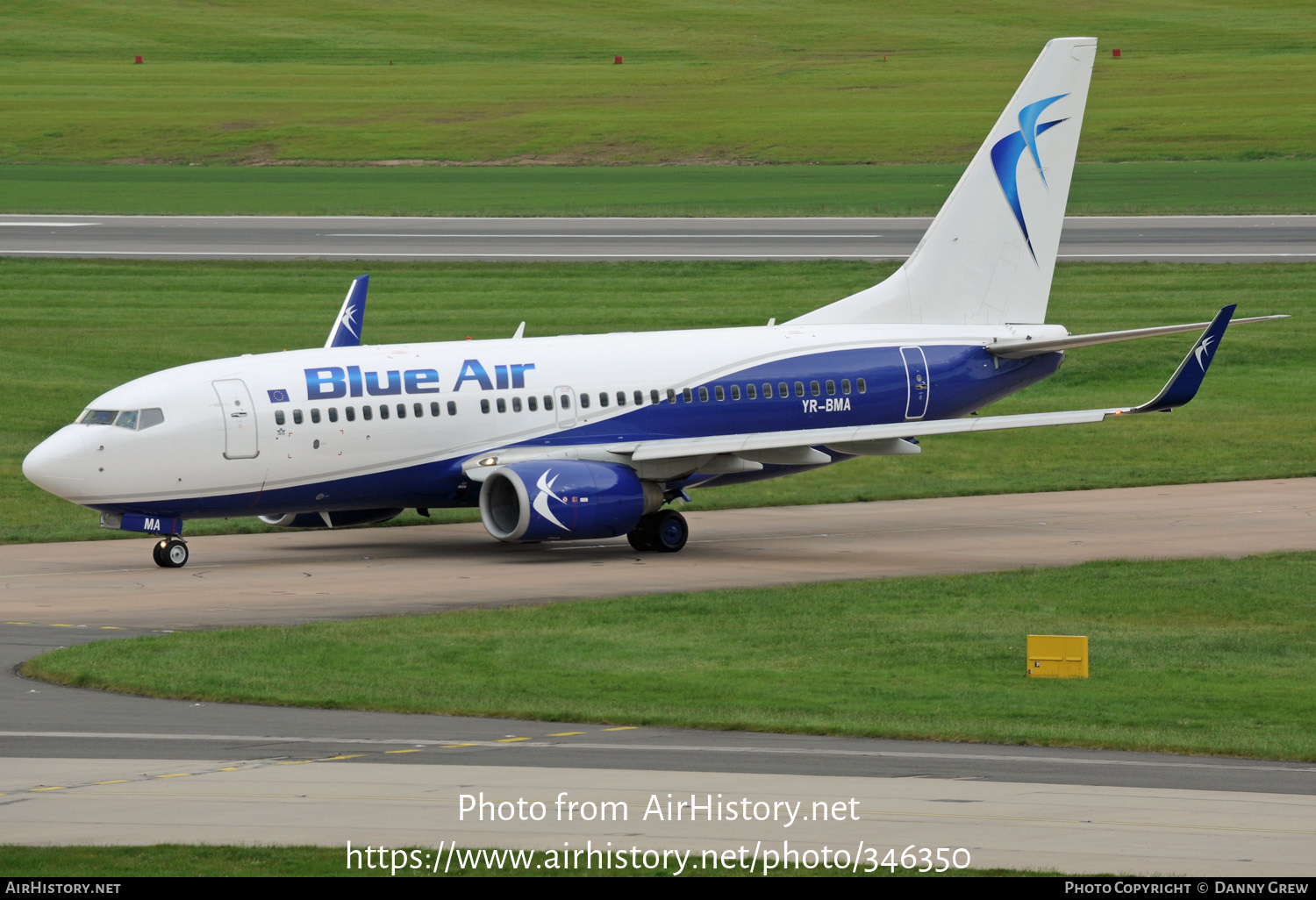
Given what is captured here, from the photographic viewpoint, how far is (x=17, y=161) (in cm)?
11200

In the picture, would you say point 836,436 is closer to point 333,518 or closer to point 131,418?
point 333,518

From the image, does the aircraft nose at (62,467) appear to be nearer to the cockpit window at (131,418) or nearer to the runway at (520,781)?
the cockpit window at (131,418)

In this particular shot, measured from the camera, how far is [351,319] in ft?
146

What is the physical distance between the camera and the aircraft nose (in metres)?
35.8

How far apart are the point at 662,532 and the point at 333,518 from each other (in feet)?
22.6

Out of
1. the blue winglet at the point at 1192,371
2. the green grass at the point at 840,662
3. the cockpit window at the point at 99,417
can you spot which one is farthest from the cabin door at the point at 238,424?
the blue winglet at the point at 1192,371

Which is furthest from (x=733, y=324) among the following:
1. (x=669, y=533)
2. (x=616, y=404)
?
(x=669, y=533)

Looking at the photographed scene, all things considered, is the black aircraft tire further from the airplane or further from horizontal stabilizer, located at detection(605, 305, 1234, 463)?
horizontal stabilizer, located at detection(605, 305, 1234, 463)

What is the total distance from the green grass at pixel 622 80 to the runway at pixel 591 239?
24.2m

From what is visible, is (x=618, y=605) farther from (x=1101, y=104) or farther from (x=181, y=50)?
(x=181, y=50)

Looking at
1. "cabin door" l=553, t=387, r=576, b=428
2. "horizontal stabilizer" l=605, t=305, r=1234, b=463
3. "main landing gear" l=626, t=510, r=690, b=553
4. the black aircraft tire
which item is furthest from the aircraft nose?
the black aircraft tire

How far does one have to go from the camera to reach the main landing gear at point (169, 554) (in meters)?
36.8
